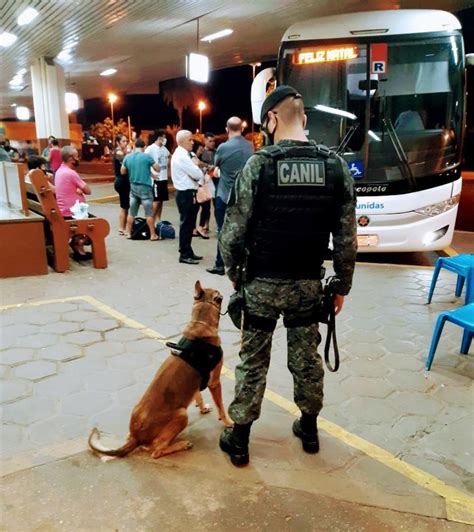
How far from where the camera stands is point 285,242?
2.27 metres

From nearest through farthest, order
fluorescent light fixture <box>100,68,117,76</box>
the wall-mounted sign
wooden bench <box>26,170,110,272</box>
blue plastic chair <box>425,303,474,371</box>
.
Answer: blue plastic chair <box>425,303,474,371</box>, wooden bench <box>26,170,110,272</box>, the wall-mounted sign, fluorescent light fixture <box>100,68,117,76</box>

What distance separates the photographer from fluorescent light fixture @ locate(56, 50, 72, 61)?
14.4 m

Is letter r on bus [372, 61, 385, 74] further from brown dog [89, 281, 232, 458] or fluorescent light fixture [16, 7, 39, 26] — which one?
fluorescent light fixture [16, 7, 39, 26]

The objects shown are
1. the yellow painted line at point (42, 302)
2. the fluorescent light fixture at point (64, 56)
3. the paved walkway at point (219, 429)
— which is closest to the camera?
the paved walkway at point (219, 429)

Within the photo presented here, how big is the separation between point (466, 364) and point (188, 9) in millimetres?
9303

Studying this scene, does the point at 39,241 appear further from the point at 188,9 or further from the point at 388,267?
the point at 188,9

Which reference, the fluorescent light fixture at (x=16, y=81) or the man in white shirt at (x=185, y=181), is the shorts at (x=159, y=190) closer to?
the man in white shirt at (x=185, y=181)

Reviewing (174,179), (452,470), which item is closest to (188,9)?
(174,179)

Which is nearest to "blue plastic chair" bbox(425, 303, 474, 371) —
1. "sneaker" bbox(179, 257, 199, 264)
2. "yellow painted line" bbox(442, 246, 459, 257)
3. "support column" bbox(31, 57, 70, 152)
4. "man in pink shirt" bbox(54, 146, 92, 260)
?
"sneaker" bbox(179, 257, 199, 264)

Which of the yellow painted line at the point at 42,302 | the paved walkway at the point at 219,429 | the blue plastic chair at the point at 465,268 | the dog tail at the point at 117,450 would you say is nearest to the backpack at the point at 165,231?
the yellow painted line at the point at 42,302

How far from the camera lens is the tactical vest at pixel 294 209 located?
220 cm

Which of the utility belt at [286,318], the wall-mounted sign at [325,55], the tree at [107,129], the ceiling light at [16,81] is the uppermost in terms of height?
the ceiling light at [16,81]

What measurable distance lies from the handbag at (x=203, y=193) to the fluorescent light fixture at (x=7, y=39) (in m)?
8.15

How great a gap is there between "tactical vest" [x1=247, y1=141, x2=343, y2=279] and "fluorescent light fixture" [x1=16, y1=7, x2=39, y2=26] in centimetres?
1012
